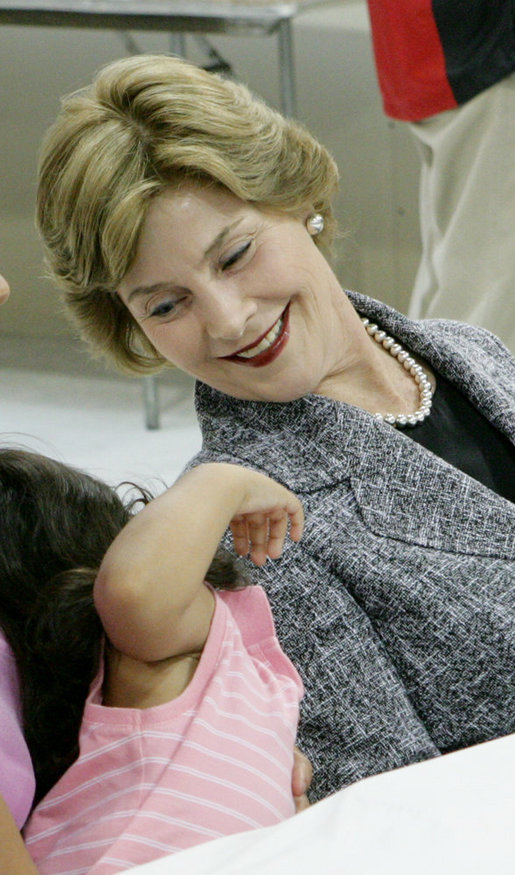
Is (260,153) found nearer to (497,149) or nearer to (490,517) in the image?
(490,517)

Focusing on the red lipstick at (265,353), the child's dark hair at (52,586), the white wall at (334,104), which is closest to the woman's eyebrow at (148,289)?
the red lipstick at (265,353)

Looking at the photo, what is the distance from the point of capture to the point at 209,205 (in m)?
1.33

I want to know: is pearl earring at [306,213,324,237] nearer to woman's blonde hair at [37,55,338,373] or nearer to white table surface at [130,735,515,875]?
woman's blonde hair at [37,55,338,373]

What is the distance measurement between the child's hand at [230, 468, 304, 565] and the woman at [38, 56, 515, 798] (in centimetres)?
11

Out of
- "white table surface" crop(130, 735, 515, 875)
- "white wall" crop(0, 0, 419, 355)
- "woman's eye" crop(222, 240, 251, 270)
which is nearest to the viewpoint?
"white table surface" crop(130, 735, 515, 875)

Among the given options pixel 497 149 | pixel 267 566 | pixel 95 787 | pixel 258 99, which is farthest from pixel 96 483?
pixel 497 149

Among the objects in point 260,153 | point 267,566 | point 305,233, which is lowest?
point 267,566

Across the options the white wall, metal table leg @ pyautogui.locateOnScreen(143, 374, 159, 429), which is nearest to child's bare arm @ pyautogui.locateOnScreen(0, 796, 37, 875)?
metal table leg @ pyautogui.locateOnScreen(143, 374, 159, 429)

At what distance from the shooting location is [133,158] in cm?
130

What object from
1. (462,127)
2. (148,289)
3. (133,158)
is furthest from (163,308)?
(462,127)

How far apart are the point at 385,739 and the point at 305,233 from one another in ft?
1.96

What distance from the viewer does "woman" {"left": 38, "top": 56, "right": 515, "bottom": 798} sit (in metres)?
1.26

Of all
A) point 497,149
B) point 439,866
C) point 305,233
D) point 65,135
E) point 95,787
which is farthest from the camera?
point 497,149

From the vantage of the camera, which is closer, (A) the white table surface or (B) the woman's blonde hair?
(A) the white table surface
